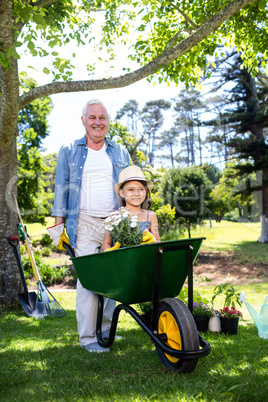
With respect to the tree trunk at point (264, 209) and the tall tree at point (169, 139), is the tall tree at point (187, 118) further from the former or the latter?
the tree trunk at point (264, 209)

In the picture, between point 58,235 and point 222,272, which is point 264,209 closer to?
point 222,272

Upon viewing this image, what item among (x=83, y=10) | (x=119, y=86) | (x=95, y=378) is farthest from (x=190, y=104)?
(x=95, y=378)

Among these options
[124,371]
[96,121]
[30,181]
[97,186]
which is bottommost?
[124,371]

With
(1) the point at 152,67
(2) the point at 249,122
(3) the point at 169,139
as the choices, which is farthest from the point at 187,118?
(1) the point at 152,67

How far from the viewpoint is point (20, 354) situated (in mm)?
2738

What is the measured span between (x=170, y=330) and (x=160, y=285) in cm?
26

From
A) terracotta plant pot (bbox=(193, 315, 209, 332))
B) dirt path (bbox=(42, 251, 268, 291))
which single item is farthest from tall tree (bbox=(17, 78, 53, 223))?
terracotta plant pot (bbox=(193, 315, 209, 332))

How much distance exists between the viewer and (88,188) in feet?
9.91

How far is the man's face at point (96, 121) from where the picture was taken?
9.77 feet

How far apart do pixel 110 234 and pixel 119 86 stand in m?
2.16

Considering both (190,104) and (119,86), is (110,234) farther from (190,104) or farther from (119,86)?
(190,104)

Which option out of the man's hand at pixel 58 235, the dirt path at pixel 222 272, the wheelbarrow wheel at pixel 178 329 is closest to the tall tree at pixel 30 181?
the dirt path at pixel 222 272

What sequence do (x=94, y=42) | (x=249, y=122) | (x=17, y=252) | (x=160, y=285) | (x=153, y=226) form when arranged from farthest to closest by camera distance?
1. (x=249, y=122)
2. (x=94, y=42)
3. (x=17, y=252)
4. (x=153, y=226)
5. (x=160, y=285)

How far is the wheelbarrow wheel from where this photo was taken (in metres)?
1.96
